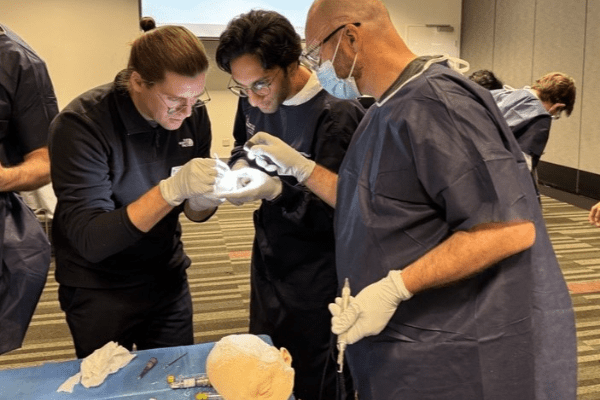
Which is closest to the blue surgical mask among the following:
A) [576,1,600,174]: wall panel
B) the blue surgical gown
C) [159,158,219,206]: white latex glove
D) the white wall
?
the blue surgical gown

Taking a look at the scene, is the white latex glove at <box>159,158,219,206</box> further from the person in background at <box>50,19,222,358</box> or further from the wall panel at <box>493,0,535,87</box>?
the wall panel at <box>493,0,535,87</box>

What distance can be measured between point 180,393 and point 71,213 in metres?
0.55

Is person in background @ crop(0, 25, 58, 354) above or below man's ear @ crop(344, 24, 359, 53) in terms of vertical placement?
below

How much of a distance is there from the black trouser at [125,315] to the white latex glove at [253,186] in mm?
322

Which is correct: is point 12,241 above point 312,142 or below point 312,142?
below

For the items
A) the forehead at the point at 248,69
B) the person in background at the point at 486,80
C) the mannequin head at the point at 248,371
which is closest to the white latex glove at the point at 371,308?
the mannequin head at the point at 248,371

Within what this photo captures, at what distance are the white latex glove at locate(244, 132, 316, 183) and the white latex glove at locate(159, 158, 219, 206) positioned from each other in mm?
234

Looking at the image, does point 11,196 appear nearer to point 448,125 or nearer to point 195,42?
point 195,42

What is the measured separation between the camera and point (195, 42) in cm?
161

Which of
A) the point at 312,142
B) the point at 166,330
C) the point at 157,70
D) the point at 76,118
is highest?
the point at 157,70

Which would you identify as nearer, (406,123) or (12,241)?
(406,123)

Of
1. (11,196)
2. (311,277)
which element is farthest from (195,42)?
(311,277)

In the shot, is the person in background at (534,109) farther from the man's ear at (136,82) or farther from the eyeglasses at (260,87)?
the man's ear at (136,82)

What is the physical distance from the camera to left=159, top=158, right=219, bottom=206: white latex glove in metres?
1.55
